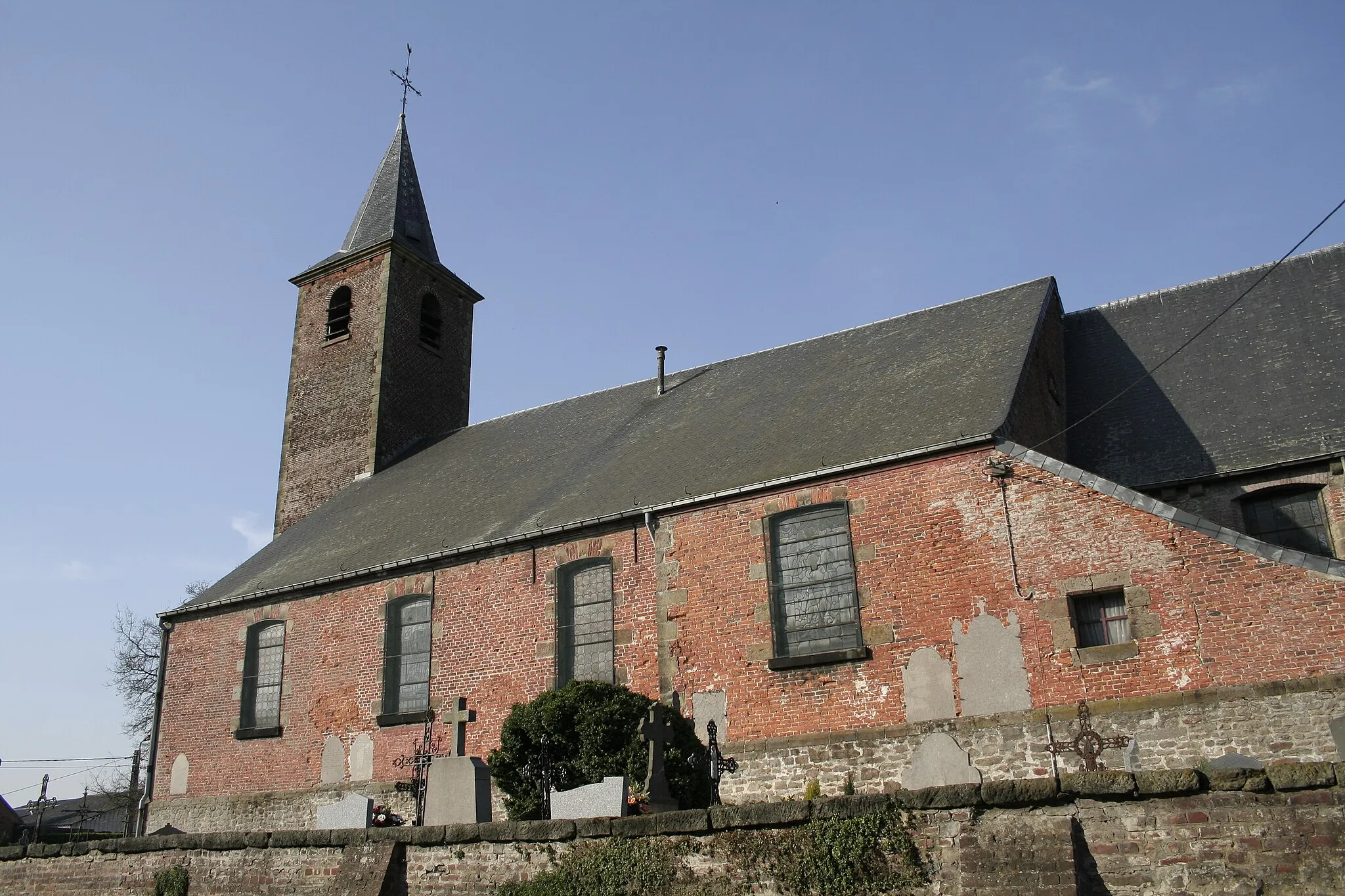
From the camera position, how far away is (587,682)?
495 inches

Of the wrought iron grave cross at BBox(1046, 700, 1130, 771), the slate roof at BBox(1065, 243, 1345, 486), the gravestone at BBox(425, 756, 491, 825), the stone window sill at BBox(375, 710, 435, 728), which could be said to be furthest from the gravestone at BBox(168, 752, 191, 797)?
the slate roof at BBox(1065, 243, 1345, 486)

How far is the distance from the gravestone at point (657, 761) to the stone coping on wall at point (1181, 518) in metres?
4.58

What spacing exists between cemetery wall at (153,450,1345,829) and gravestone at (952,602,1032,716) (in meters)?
0.02

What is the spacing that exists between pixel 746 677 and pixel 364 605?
260 inches

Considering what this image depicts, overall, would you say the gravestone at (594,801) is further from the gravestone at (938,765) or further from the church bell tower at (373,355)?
the church bell tower at (373,355)

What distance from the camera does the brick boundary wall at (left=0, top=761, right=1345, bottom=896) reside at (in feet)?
18.6

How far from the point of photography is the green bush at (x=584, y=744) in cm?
1141

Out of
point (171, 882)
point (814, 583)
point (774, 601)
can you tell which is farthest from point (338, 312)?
point (171, 882)

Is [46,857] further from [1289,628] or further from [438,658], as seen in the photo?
[1289,628]

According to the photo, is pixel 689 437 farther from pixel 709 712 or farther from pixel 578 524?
pixel 709 712

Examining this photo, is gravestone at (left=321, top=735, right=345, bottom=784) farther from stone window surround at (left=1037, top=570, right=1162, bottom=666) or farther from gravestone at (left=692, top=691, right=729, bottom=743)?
stone window surround at (left=1037, top=570, right=1162, bottom=666)

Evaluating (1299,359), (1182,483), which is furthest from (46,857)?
(1299,359)

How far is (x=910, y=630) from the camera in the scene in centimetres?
1161

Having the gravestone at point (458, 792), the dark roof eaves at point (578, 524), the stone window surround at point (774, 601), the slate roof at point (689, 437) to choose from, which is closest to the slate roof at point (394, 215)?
the slate roof at point (689, 437)
